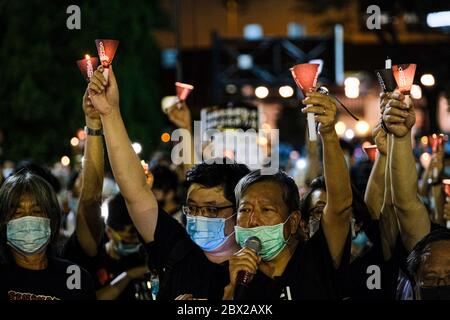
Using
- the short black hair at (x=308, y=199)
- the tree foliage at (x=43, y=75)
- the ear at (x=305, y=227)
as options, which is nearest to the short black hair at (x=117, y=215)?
the short black hair at (x=308, y=199)

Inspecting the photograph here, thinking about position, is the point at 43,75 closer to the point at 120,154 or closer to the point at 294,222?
the point at 120,154

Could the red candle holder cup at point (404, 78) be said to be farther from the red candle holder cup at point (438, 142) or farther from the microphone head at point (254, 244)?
the red candle holder cup at point (438, 142)

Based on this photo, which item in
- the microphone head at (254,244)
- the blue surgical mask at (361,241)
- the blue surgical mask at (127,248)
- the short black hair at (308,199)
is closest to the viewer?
the microphone head at (254,244)

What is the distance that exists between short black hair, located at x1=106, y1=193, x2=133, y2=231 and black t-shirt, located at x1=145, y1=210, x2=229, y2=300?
1.66 m

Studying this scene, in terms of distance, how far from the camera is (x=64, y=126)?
85.1 feet

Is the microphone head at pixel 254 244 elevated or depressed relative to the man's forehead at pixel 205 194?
depressed

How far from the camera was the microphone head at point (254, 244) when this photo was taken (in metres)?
3.98

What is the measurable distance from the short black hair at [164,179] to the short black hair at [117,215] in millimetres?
973

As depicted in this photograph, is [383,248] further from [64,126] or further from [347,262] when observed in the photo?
[64,126]

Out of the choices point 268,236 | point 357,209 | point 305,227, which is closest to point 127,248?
point 305,227

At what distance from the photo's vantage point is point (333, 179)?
4.16 m

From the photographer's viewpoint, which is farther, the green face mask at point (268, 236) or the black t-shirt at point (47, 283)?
the black t-shirt at point (47, 283)
